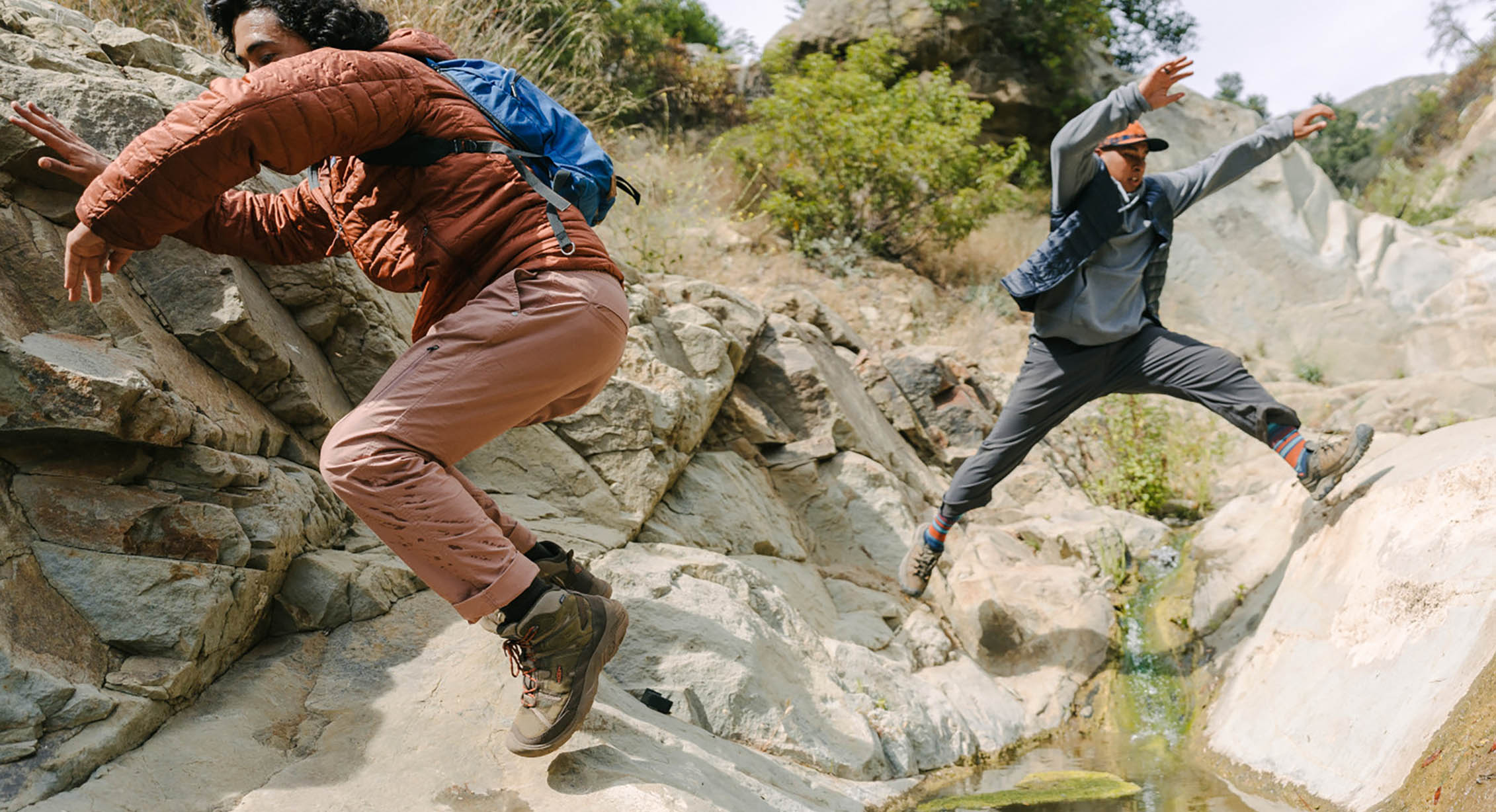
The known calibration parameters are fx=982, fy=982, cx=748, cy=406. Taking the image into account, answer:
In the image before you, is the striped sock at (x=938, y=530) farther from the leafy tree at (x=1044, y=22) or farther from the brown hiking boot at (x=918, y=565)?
the leafy tree at (x=1044, y=22)

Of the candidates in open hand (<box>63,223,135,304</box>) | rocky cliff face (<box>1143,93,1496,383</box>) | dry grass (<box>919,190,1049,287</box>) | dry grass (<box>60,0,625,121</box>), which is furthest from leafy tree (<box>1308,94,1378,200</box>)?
open hand (<box>63,223,135,304</box>)

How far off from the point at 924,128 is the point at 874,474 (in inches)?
238

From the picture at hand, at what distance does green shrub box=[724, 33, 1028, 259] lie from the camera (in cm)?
1024

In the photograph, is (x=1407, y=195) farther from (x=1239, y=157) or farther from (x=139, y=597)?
(x=139, y=597)

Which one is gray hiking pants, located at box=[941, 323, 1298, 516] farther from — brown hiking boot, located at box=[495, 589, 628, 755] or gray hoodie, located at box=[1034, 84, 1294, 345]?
brown hiking boot, located at box=[495, 589, 628, 755]

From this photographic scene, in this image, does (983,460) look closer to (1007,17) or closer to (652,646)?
(652,646)

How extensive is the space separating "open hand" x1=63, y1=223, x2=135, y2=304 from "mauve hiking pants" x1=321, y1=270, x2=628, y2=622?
62 centimetres

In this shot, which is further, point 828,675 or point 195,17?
point 195,17

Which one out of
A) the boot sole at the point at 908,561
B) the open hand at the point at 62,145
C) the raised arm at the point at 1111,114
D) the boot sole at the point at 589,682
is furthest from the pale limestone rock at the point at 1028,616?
the open hand at the point at 62,145

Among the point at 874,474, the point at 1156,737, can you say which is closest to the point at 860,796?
the point at 1156,737

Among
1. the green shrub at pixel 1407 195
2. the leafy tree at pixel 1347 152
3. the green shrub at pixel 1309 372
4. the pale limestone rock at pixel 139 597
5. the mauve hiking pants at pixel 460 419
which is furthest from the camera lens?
the leafy tree at pixel 1347 152

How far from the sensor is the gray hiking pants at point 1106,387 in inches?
153

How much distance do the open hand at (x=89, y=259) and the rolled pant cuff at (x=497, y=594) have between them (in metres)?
1.06

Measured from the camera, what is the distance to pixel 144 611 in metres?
2.35
